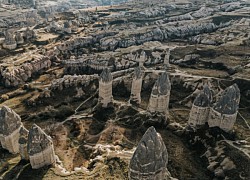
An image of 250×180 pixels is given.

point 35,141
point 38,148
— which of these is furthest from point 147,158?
point 35,141

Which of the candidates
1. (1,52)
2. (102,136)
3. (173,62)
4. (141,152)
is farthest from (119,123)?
(1,52)

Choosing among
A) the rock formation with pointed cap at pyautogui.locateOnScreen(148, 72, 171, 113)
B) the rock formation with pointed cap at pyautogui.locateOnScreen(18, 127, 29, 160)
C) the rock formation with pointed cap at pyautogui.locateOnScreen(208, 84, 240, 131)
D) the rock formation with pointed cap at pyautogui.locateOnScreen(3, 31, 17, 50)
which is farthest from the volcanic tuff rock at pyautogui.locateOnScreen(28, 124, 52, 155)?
the rock formation with pointed cap at pyautogui.locateOnScreen(3, 31, 17, 50)

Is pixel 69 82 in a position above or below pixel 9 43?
below

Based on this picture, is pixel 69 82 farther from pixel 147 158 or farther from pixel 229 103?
pixel 147 158

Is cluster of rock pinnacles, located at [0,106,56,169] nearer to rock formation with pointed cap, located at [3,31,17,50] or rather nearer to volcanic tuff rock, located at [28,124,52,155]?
volcanic tuff rock, located at [28,124,52,155]

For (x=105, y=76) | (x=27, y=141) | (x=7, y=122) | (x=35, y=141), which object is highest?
(x=105, y=76)

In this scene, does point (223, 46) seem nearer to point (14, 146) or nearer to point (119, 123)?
point (119, 123)

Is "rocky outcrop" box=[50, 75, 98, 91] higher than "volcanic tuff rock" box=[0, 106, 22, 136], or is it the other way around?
"volcanic tuff rock" box=[0, 106, 22, 136]
